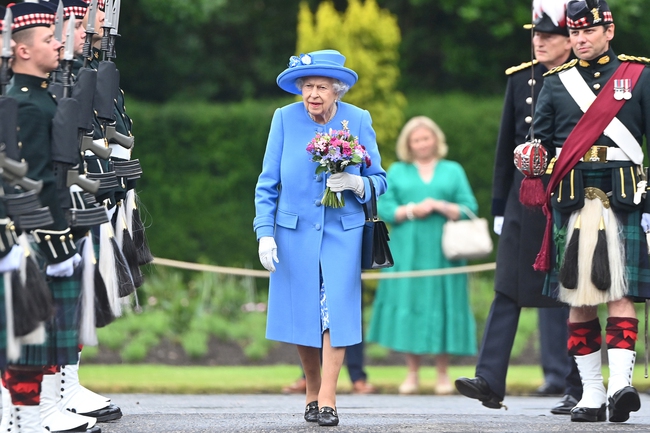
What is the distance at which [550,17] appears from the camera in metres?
7.70

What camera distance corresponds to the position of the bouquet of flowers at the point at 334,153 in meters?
6.70

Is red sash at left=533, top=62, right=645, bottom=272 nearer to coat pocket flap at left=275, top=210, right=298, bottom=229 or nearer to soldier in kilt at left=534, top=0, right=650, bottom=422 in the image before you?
soldier in kilt at left=534, top=0, right=650, bottom=422

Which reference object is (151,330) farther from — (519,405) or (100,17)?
(100,17)

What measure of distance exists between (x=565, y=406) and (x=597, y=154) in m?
1.77

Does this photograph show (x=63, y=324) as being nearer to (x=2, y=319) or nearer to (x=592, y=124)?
(x=2, y=319)

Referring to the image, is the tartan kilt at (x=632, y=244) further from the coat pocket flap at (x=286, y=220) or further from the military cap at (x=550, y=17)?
the coat pocket flap at (x=286, y=220)

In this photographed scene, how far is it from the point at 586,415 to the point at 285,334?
1707mm

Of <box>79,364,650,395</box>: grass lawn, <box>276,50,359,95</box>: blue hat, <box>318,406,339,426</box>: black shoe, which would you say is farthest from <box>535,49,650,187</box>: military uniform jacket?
<box>79,364,650,395</box>: grass lawn

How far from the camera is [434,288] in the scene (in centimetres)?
1079

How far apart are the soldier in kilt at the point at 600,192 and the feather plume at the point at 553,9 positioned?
41 centimetres

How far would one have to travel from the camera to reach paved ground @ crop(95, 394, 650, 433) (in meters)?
6.58

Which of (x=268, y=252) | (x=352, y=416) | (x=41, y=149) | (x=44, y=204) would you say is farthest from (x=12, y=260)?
(x=352, y=416)

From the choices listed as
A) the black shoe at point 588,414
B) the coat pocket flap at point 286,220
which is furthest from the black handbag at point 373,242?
the black shoe at point 588,414

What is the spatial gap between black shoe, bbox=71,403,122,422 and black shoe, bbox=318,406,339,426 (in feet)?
4.07
